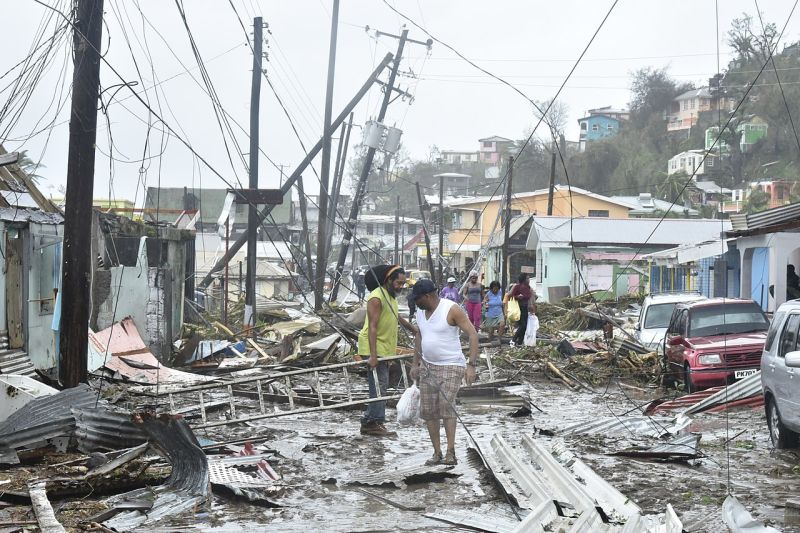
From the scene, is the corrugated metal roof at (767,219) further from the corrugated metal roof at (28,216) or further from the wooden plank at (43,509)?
the wooden plank at (43,509)

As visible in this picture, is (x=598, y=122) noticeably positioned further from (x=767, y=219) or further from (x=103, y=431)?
(x=103, y=431)

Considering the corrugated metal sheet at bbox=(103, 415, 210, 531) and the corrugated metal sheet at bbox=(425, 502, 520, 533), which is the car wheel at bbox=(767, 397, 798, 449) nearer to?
the corrugated metal sheet at bbox=(425, 502, 520, 533)

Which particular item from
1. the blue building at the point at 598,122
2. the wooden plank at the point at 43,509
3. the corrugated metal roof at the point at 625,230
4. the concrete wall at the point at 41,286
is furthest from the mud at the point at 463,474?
the blue building at the point at 598,122

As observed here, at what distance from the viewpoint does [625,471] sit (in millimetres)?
9648

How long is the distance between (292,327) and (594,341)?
Result: 27.4ft

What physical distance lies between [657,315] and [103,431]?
15200 mm

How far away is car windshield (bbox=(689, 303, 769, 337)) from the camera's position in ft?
56.7

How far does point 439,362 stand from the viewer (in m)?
10.0

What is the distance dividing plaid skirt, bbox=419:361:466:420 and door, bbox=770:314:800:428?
3250 mm

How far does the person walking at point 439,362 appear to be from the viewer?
392 inches

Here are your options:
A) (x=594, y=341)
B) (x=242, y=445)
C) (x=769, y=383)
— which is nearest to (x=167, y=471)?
(x=242, y=445)

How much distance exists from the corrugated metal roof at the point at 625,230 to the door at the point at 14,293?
35.2 m

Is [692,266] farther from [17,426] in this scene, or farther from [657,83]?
[657,83]

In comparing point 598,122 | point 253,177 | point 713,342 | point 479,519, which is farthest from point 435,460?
point 598,122
